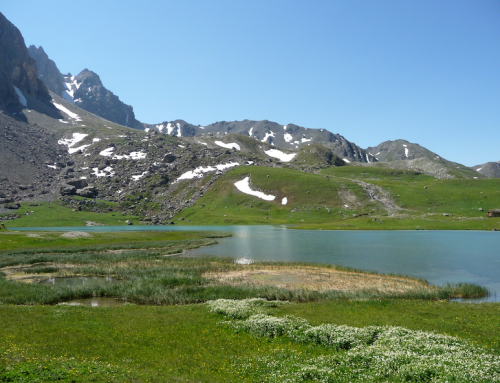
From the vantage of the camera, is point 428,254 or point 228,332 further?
point 428,254

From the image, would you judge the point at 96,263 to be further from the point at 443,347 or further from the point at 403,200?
the point at 403,200

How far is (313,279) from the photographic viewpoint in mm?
46062

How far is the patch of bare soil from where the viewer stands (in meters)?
40.4

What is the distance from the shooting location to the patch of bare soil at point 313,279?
4038 cm

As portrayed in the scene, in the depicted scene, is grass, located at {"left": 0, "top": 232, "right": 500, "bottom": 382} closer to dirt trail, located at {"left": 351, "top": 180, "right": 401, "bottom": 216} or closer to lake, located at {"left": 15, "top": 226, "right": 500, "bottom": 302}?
lake, located at {"left": 15, "top": 226, "right": 500, "bottom": 302}

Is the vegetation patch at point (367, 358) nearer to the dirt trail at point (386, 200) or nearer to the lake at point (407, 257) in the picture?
the lake at point (407, 257)

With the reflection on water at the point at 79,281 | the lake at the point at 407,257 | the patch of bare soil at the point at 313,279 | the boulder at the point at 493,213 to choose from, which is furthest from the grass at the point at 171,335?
the boulder at the point at 493,213

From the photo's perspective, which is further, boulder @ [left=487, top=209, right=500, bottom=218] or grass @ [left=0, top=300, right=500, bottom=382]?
boulder @ [left=487, top=209, right=500, bottom=218]

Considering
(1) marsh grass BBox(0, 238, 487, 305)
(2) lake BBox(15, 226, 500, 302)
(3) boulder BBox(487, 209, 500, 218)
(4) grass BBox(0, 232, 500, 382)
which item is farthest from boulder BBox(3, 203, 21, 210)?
(3) boulder BBox(487, 209, 500, 218)

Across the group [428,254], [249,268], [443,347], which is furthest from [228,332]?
[428,254]

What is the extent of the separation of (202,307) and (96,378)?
17.5 meters

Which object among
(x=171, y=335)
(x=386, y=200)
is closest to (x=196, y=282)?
(x=171, y=335)

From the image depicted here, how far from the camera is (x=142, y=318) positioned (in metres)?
27.0

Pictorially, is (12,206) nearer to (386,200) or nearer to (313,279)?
(313,279)
